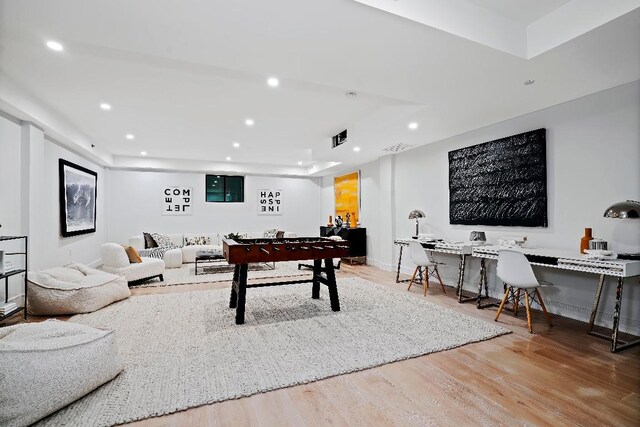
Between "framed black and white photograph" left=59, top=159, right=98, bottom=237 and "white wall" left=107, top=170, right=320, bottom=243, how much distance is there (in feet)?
3.64

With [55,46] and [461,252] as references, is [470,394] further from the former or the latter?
[55,46]

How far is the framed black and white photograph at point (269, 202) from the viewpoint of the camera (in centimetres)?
995

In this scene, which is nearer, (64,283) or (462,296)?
(64,283)

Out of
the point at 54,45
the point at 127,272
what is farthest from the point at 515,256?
the point at 127,272

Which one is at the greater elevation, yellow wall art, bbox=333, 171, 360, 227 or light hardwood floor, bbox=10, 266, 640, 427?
yellow wall art, bbox=333, 171, 360, 227

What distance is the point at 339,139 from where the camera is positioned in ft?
19.8

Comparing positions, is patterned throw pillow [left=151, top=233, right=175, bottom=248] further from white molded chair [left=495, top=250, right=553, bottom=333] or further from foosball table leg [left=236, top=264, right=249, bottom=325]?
white molded chair [left=495, top=250, right=553, bottom=333]

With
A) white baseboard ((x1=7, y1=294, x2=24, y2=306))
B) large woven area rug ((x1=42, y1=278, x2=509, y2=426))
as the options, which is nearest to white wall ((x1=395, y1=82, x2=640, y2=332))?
large woven area rug ((x1=42, y1=278, x2=509, y2=426))

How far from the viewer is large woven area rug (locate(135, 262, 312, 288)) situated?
5.60 m

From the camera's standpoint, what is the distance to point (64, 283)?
3.78m

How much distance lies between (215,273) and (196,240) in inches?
96.5

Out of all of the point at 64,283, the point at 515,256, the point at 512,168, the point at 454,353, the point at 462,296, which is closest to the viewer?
the point at 454,353

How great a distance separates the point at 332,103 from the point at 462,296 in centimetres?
Result: 342

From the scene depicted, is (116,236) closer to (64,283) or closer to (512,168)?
(64,283)
